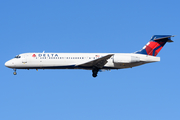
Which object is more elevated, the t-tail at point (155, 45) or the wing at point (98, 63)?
the t-tail at point (155, 45)

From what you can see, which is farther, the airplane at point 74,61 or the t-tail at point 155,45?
the t-tail at point 155,45

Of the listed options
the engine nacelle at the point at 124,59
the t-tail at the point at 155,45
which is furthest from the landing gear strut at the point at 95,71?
the t-tail at the point at 155,45

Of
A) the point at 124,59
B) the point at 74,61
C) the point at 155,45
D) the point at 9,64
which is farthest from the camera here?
the point at 155,45

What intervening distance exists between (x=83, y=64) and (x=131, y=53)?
7097mm

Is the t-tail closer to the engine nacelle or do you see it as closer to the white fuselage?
the white fuselage

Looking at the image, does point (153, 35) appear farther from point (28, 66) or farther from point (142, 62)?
point (28, 66)

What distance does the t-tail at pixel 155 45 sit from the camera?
4225 cm

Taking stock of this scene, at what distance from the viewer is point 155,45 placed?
4256cm

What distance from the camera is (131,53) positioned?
140ft

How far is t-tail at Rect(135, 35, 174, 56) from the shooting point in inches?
1663

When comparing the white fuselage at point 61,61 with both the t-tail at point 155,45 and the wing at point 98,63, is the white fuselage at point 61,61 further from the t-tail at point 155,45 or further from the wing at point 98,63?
the t-tail at point 155,45

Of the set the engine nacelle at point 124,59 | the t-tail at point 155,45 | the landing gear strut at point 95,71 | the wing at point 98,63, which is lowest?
the landing gear strut at point 95,71

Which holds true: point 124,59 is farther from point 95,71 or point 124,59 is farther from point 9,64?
point 9,64

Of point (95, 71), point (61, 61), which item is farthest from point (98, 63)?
point (61, 61)
